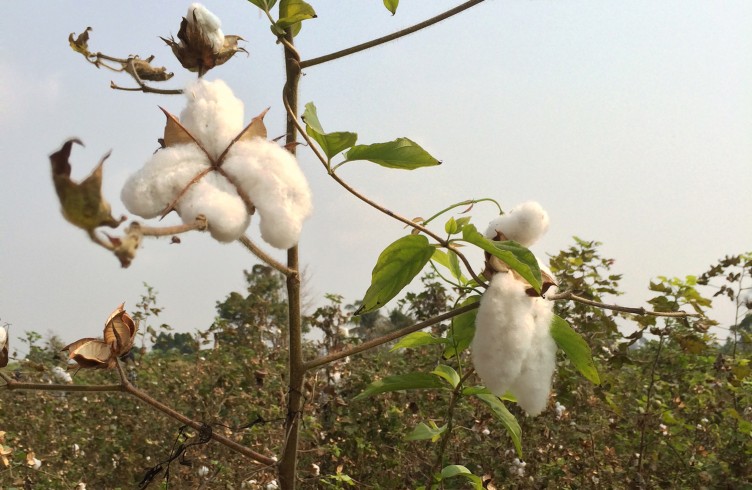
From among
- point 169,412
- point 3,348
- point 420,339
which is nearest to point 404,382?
point 420,339

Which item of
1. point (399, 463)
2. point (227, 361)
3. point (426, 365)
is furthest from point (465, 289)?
point (227, 361)

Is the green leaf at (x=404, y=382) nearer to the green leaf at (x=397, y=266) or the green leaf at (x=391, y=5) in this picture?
the green leaf at (x=397, y=266)

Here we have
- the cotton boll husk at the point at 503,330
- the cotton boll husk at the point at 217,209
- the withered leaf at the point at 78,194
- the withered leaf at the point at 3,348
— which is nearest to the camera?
the withered leaf at the point at 78,194

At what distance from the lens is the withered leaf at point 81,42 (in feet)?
2.89

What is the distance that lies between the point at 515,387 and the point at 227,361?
2564 mm

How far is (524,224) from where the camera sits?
0.82 meters

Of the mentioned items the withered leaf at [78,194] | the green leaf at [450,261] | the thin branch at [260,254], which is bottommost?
the withered leaf at [78,194]

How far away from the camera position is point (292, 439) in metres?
0.80

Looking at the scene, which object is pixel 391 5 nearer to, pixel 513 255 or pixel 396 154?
pixel 396 154

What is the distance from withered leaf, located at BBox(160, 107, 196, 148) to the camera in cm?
64

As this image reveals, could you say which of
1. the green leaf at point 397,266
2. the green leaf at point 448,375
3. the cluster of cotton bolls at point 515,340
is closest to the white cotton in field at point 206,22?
the green leaf at point 397,266

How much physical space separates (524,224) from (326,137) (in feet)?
0.90

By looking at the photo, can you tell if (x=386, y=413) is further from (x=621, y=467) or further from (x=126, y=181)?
(x=126, y=181)

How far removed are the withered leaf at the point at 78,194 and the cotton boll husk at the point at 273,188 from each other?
0.65 feet
